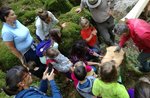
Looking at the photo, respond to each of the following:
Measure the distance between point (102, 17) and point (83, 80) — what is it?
2605 mm

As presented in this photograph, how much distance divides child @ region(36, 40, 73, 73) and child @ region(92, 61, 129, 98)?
38.1 inches

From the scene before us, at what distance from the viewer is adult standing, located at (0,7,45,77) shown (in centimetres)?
557

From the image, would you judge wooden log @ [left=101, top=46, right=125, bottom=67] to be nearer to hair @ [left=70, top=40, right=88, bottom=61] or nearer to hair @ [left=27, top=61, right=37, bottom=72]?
hair @ [left=70, top=40, right=88, bottom=61]

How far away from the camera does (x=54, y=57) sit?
545cm

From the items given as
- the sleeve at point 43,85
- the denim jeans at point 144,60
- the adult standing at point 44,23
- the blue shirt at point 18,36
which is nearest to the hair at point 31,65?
the blue shirt at point 18,36

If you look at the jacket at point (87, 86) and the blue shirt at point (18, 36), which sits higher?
the blue shirt at point (18, 36)

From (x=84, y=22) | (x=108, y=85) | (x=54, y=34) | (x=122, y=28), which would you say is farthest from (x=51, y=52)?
(x=84, y=22)

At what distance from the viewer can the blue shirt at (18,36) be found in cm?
558

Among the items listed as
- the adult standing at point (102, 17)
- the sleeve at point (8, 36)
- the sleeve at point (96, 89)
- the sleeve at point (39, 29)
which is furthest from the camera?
the adult standing at point (102, 17)

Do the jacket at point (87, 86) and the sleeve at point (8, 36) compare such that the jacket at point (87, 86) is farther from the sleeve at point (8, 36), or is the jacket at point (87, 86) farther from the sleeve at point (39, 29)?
the sleeve at point (39, 29)

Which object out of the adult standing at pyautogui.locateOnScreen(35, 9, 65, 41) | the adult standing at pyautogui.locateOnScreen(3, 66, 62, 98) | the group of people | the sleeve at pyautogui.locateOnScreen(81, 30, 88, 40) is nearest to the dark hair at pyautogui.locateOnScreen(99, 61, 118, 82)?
the group of people

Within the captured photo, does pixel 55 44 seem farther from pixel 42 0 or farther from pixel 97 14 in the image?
pixel 42 0

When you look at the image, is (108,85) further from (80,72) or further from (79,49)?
(79,49)

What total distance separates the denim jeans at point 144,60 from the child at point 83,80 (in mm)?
1695
